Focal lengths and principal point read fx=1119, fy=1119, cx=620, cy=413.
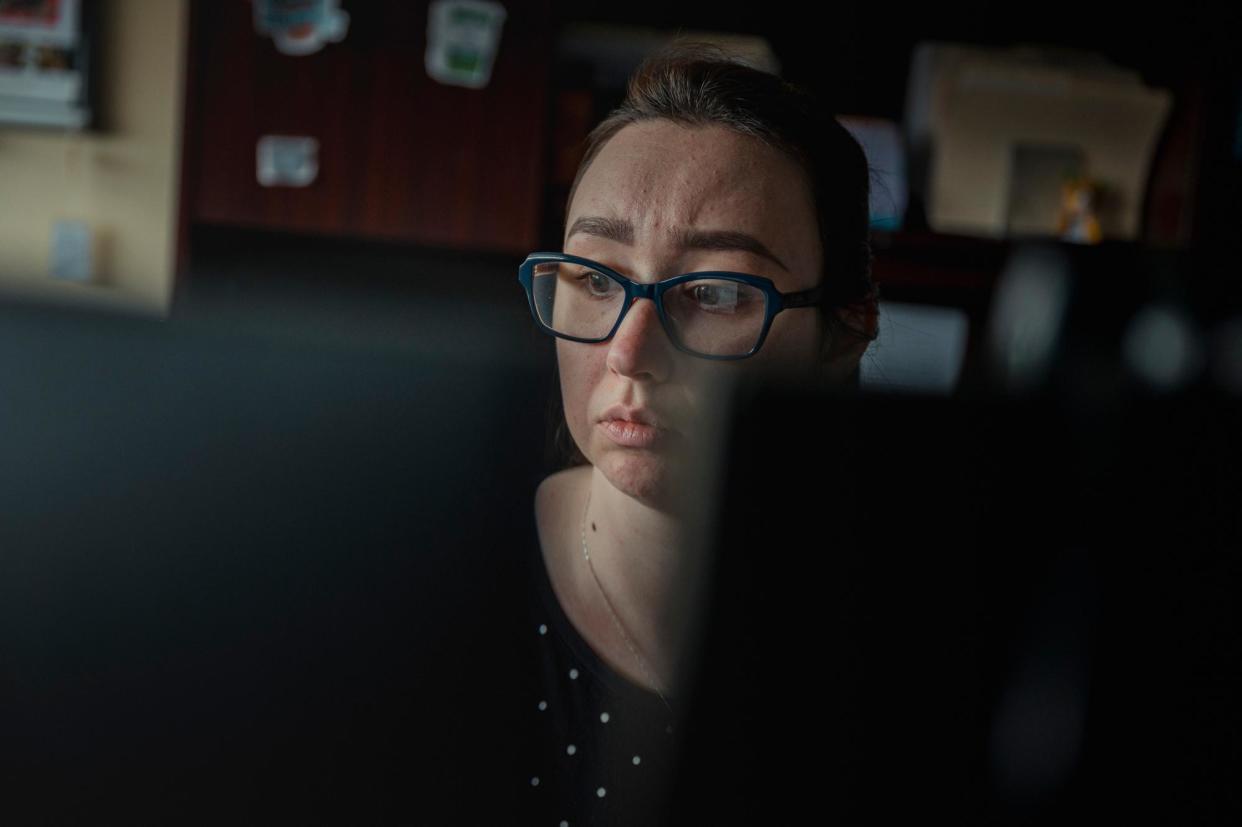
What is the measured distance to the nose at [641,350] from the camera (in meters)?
0.39

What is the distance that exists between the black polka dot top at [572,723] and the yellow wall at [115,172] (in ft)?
6.95

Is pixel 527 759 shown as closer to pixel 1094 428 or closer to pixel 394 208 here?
pixel 1094 428

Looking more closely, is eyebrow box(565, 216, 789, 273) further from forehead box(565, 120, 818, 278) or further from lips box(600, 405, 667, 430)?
lips box(600, 405, 667, 430)

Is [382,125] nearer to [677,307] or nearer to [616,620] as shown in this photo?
[677,307]

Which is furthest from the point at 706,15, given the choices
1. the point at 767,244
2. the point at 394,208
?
the point at 767,244

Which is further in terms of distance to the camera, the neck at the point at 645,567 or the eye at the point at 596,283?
the eye at the point at 596,283

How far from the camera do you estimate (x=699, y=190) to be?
50cm

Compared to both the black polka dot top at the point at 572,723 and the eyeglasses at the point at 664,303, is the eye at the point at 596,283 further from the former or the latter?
the black polka dot top at the point at 572,723

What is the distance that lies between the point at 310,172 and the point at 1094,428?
216 centimetres

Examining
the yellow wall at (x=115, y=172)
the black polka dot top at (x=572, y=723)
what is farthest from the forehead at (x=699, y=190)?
the yellow wall at (x=115, y=172)

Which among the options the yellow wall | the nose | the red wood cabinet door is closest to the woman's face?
the nose

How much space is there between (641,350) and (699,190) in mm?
138

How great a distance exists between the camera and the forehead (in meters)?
0.50

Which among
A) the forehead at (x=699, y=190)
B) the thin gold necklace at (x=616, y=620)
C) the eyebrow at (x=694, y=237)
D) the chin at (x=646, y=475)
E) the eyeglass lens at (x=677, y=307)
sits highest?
the forehead at (x=699, y=190)
